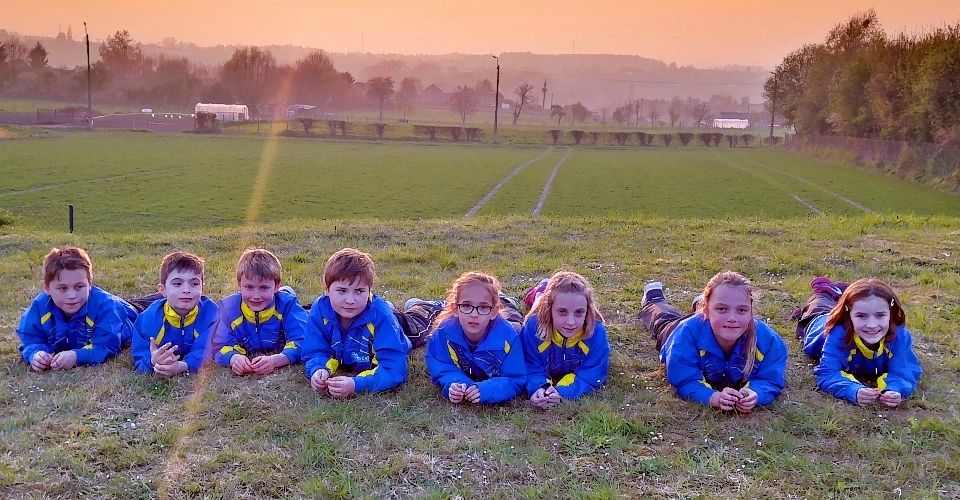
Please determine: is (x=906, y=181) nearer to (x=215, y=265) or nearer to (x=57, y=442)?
(x=215, y=265)

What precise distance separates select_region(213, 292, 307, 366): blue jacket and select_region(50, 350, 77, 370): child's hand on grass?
94 centimetres

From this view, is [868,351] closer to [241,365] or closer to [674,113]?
[241,365]

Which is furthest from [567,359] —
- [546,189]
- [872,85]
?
[872,85]

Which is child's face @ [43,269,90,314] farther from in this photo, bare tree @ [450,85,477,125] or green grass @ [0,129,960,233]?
bare tree @ [450,85,477,125]

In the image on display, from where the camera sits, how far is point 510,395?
15.0 feet

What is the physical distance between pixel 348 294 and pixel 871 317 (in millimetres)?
3457

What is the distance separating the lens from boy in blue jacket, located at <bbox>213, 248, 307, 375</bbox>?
504 centimetres

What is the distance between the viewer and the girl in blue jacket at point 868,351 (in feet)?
15.4

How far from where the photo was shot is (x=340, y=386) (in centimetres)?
454

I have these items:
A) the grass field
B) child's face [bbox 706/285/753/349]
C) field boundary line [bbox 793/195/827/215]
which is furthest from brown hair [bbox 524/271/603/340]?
field boundary line [bbox 793/195/827/215]

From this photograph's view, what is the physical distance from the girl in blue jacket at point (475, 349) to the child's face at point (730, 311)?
1283 mm

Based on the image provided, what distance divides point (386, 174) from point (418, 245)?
19.4m

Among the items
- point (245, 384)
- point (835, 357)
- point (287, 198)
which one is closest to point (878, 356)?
point (835, 357)

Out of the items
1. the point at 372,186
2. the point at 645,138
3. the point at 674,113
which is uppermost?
the point at 674,113
